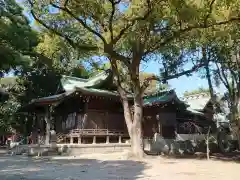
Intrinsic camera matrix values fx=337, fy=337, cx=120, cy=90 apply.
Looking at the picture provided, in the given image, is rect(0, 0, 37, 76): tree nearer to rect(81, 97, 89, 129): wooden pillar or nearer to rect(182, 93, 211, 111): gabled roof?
rect(81, 97, 89, 129): wooden pillar

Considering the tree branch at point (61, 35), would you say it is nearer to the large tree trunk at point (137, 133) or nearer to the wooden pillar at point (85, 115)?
the large tree trunk at point (137, 133)

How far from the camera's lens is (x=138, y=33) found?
18.6m

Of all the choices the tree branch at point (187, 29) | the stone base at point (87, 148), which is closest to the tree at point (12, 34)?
the stone base at point (87, 148)

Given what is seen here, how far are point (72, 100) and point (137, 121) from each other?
9.74 meters

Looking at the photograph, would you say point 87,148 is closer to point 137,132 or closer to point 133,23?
point 137,132

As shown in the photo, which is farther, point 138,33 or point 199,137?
point 199,137

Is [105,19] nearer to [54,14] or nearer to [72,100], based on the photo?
[54,14]

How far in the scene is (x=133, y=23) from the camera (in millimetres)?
17406

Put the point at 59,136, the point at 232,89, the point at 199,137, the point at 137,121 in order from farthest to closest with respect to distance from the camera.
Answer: the point at 199,137
the point at 59,136
the point at 232,89
the point at 137,121

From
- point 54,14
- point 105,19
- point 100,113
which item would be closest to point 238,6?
point 105,19

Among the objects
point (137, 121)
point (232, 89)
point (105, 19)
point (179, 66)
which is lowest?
point (137, 121)

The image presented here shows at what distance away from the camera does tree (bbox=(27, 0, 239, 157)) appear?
1609 centimetres

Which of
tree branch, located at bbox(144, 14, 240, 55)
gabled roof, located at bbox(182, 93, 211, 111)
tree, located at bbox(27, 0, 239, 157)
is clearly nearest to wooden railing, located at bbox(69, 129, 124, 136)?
tree, located at bbox(27, 0, 239, 157)

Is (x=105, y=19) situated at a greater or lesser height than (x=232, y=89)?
greater
